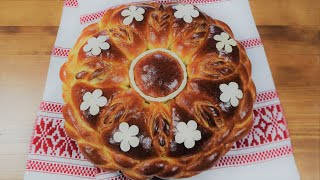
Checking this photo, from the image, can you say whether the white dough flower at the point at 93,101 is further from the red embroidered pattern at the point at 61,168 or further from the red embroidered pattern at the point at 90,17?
the red embroidered pattern at the point at 90,17

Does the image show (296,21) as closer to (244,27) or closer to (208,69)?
(244,27)

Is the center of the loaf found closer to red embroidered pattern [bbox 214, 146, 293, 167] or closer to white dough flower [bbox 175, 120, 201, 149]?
A: white dough flower [bbox 175, 120, 201, 149]

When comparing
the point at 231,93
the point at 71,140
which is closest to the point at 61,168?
the point at 71,140

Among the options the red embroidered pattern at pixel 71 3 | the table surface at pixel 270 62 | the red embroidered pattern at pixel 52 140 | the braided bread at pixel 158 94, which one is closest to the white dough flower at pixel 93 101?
the braided bread at pixel 158 94

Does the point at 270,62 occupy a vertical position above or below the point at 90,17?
below

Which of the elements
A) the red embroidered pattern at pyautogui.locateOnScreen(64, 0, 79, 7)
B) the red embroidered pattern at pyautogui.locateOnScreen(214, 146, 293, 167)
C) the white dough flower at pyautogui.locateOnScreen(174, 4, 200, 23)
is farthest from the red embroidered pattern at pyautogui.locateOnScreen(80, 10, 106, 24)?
the red embroidered pattern at pyautogui.locateOnScreen(214, 146, 293, 167)

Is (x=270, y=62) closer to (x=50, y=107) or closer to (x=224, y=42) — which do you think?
(x=224, y=42)
